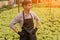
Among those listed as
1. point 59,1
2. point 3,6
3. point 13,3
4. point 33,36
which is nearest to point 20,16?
point 33,36

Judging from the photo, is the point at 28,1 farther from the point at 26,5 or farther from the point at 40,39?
the point at 40,39

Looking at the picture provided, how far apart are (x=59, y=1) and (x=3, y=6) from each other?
6.57 m

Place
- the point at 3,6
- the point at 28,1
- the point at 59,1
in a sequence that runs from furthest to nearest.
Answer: the point at 59,1 → the point at 3,6 → the point at 28,1

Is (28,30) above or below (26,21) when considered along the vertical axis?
below

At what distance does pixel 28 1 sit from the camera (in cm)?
428

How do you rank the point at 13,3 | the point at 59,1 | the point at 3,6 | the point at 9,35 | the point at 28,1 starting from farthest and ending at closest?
the point at 59,1 < the point at 13,3 < the point at 3,6 < the point at 9,35 < the point at 28,1

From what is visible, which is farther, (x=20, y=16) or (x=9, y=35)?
(x=9, y=35)

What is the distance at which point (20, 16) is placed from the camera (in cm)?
439

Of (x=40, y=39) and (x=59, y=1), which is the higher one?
(x=40, y=39)

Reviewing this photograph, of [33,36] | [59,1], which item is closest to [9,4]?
[59,1]

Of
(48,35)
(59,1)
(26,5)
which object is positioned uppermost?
(26,5)

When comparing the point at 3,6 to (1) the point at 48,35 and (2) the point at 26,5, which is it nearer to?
(1) the point at 48,35

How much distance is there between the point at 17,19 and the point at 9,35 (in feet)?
11.3

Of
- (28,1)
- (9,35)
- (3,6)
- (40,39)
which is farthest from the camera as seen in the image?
(3,6)
